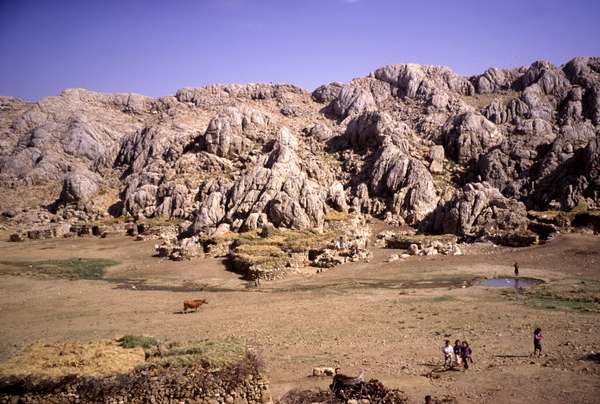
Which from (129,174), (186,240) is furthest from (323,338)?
(129,174)

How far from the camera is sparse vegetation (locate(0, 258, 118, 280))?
39156 millimetres

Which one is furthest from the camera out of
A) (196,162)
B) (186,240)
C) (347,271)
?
(196,162)

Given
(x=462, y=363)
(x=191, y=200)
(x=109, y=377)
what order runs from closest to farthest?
(x=109, y=377) < (x=462, y=363) < (x=191, y=200)

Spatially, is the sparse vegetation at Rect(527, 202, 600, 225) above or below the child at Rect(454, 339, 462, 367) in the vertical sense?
above

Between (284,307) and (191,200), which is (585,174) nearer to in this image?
(284,307)

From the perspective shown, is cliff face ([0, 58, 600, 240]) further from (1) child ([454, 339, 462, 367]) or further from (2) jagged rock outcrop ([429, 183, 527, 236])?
(1) child ([454, 339, 462, 367])

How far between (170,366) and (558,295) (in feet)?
70.4

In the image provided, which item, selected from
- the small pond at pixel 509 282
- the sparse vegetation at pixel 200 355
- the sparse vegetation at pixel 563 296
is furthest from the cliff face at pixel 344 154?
the sparse vegetation at pixel 200 355

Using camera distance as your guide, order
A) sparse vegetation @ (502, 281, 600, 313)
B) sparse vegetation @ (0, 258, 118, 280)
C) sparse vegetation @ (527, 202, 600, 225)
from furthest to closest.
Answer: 1. sparse vegetation @ (527, 202, 600, 225)
2. sparse vegetation @ (0, 258, 118, 280)
3. sparse vegetation @ (502, 281, 600, 313)

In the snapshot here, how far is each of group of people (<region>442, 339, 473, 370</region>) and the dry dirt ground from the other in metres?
0.43

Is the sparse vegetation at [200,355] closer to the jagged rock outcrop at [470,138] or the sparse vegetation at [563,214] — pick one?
the sparse vegetation at [563,214]

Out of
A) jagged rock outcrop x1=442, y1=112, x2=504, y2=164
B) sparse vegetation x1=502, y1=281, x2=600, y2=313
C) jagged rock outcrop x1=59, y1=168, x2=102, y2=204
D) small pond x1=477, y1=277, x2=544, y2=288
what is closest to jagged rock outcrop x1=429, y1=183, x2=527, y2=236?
small pond x1=477, y1=277, x2=544, y2=288

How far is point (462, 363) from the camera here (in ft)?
53.7

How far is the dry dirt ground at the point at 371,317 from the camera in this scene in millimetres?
15461
